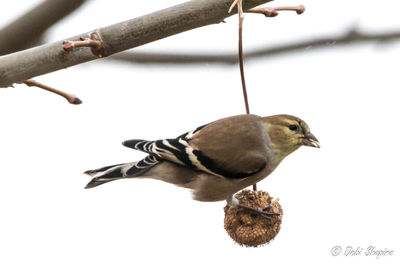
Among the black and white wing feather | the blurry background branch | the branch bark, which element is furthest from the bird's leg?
the branch bark

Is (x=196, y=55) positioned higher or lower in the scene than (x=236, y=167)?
higher

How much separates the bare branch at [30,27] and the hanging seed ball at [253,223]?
1.38m

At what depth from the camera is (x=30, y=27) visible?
235 centimetres

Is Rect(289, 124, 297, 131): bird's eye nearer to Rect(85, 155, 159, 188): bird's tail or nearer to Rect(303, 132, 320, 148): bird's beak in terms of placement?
Rect(303, 132, 320, 148): bird's beak

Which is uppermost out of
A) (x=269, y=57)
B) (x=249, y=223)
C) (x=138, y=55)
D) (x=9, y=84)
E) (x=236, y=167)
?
(x=138, y=55)

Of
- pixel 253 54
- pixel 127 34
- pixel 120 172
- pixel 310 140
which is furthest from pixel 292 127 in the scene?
pixel 127 34

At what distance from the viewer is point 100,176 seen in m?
3.03

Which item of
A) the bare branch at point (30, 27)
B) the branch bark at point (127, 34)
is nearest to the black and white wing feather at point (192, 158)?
the bare branch at point (30, 27)

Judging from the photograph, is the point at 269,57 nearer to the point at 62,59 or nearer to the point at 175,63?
the point at 175,63

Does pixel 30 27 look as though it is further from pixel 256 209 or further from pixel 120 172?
pixel 256 209

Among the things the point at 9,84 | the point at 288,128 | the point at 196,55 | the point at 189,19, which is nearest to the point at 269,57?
the point at 196,55

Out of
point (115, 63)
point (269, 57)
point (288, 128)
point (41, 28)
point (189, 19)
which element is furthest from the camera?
point (288, 128)

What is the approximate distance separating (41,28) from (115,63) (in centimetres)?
70

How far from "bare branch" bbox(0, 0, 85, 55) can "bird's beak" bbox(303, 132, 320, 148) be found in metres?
1.56
